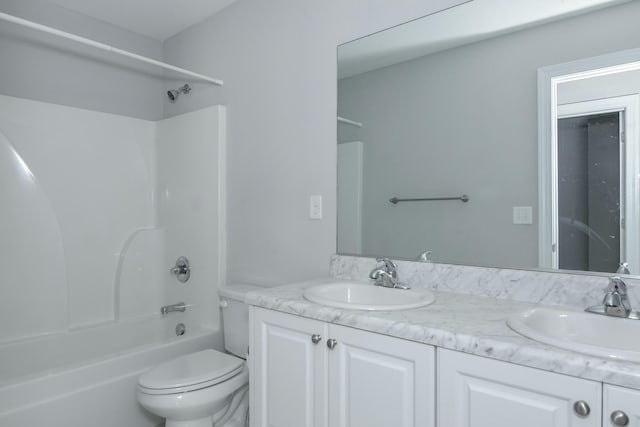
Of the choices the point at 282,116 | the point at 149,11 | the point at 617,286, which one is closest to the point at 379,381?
the point at 617,286

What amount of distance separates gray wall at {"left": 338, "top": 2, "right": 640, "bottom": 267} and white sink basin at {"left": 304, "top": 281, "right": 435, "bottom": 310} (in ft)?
0.67

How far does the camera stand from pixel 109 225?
2.62 meters

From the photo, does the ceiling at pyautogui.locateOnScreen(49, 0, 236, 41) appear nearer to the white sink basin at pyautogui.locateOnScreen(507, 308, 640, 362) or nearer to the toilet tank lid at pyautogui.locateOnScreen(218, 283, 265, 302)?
the toilet tank lid at pyautogui.locateOnScreen(218, 283, 265, 302)

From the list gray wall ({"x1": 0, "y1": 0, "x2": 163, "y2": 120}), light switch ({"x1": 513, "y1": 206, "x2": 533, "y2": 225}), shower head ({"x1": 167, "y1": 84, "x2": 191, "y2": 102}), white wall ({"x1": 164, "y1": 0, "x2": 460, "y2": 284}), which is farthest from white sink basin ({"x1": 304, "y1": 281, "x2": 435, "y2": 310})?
gray wall ({"x1": 0, "y1": 0, "x2": 163, "y2": 120})

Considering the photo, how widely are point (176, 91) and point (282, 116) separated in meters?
1.09

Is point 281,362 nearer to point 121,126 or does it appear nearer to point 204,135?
point 204,135

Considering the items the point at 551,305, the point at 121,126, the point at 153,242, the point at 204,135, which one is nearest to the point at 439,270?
the point at 551,305

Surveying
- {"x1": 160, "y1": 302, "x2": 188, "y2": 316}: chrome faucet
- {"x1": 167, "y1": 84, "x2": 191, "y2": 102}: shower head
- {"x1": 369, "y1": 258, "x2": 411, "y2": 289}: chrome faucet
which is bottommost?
{"x1": 160, "y1": 302, "x2": 188, "y2": 316}: chrome faucet

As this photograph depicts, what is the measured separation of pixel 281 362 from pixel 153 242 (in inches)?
69.4

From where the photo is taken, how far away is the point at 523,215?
4.59 ft

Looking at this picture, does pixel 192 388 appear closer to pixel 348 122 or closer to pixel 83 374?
pixel 83 374

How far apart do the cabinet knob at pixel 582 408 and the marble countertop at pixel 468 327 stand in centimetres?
6

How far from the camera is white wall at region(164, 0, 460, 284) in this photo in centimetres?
190

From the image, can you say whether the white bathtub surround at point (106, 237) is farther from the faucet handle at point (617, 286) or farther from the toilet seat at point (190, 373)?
the faucet handle at point (617, 286)
